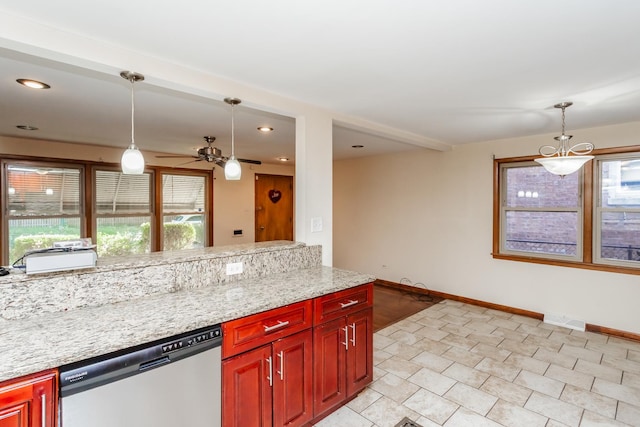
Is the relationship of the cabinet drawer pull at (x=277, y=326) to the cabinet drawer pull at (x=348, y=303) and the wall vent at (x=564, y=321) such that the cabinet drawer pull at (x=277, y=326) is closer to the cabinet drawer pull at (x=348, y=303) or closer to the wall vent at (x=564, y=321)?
the cabinet drawer pull at (x=348, y=303)

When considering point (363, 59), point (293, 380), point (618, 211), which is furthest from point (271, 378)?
point (618, 211)

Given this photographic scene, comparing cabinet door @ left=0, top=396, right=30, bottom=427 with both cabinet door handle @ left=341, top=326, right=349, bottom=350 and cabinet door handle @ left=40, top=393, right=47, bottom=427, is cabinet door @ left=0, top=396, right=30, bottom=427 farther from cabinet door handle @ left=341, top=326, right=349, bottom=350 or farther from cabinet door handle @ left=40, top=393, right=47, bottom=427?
cabinet door handle @ left=341, top=326, right=349, bottom=350

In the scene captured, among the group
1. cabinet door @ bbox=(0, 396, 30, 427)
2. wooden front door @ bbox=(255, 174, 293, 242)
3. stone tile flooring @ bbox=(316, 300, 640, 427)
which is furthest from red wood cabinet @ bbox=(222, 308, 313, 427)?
wooden front door @ bbox=(255, 174, 293, 242)

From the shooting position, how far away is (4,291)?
1.48m

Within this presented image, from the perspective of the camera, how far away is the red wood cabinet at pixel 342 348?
2.04m

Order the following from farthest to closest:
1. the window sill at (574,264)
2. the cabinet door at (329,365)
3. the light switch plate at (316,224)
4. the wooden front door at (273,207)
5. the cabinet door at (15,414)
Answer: the wooden front door at (273,207) < the window sill at (574,264) < the light switch plate at (316,224) < the cabinet door at (329,365) < the cabinet door at (15,414)

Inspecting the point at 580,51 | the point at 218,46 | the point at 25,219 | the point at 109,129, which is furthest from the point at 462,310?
the point at 25,219

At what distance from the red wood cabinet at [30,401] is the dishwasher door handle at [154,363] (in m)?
0.28

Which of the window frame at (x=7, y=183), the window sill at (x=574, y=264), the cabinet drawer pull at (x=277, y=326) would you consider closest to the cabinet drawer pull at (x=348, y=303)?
the cabinet drawer pull at (x=277, y=326)

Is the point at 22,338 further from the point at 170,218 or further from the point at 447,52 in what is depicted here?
the point at 170,218

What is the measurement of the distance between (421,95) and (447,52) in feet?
2.39

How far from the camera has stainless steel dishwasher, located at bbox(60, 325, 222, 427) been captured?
1206mm

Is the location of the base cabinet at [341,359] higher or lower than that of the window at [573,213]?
lower

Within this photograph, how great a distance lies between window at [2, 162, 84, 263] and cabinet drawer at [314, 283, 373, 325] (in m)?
3.85
